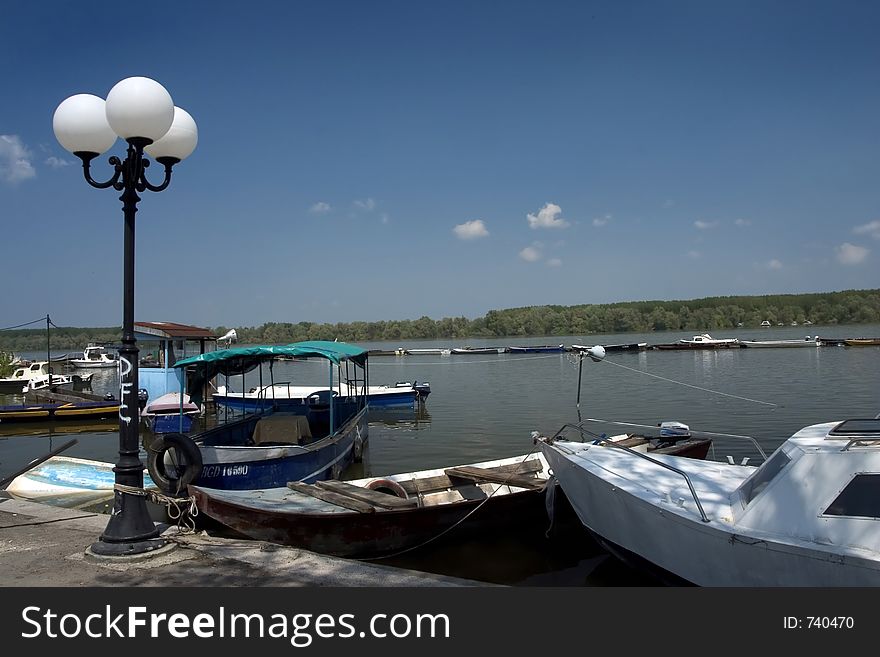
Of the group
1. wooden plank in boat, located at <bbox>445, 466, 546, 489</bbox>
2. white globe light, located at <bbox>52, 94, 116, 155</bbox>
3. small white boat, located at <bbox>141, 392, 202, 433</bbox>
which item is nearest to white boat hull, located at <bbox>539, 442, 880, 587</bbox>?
wooden plank in boat, located at <bbox>445, 466, 546, 489</bbox>

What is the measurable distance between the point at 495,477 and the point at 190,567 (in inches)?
270

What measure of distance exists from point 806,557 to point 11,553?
8.11 metres

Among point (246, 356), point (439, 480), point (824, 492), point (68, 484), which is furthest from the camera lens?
point (246, 356)

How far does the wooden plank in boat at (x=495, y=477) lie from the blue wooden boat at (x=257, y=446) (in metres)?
3.07

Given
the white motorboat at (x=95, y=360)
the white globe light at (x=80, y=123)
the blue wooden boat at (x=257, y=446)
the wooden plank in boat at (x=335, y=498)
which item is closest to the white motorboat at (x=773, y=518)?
the wooden plank in boat at (x=335, y=498)

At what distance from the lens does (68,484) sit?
1454cm

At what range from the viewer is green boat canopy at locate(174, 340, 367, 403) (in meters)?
14.2

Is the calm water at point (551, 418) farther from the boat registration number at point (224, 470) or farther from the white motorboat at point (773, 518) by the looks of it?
the boat registration number at point (224, 470)

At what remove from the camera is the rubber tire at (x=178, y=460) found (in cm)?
828

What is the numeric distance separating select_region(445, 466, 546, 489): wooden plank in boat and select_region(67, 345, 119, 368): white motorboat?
70.4 metres

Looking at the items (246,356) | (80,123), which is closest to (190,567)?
(80,123)

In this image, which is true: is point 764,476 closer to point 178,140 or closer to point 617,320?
point 178,140

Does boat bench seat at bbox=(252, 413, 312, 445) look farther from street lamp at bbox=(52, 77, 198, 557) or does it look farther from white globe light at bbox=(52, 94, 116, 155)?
white globe light at bbox=(52, 94, 116, 155)

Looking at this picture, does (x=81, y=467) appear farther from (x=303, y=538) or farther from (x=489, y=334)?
(x=489, y=334)
